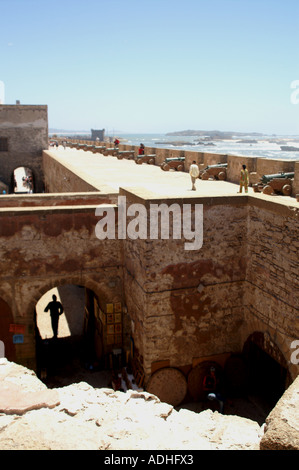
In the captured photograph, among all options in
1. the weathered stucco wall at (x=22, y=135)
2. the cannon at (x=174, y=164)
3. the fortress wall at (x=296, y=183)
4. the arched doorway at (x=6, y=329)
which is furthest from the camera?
the weathered stucco wall at (x=22, y=135)

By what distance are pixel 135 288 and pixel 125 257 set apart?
0.90 m

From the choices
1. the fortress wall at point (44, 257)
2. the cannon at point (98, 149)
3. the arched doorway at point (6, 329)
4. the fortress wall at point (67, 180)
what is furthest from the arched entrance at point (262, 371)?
the cannon at point (98, 149)

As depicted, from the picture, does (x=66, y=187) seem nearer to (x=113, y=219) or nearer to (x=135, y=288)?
(x=113, y=219)

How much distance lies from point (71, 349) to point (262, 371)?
4915mm

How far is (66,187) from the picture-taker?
17562 mm

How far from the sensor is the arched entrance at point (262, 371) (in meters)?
8.73

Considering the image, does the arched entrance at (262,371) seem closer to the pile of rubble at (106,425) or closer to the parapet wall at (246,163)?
the parapet wall at (246,163)

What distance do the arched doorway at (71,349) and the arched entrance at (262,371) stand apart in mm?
3153

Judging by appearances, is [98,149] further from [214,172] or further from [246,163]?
[246,163]

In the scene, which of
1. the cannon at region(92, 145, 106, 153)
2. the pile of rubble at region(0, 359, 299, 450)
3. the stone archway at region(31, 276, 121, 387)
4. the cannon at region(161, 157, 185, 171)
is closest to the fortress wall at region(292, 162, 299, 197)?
the stone archway at region(31, 276, 121, 387)

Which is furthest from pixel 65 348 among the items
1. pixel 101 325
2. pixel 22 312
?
pixel 22 312

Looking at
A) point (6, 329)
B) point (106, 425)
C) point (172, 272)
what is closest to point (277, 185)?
point (172, 272)

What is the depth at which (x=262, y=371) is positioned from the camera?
9289mm

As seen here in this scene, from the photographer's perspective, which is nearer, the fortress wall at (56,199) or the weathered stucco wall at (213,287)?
the weathered stucco wall at (213,287)
